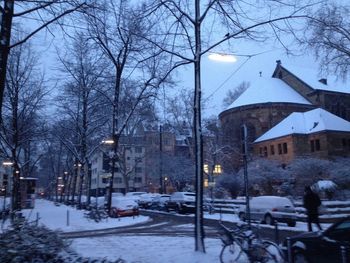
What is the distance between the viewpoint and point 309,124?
6406 centimetres

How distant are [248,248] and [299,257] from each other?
1.19 m

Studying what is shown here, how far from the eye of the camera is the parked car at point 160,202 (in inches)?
1848

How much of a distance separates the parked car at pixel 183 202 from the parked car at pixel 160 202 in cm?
311

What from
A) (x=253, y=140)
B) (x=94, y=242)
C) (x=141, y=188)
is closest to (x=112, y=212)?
(x=94, y=242)

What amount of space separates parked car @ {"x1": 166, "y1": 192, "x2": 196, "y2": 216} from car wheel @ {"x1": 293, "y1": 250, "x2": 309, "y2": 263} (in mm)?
28331

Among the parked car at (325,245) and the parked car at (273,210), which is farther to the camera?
the parked car at (273,210)

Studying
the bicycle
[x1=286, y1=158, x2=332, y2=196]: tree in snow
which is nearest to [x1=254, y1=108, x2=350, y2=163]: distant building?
[x1=286, y1=158, x2=332, y2=196]: tree in snow

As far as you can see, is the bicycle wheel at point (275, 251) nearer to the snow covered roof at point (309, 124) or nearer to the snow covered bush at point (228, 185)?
the snow covered bush at point (228, 185)

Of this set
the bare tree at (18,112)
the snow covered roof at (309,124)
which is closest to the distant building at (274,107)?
the snow covered roof at (309,124)

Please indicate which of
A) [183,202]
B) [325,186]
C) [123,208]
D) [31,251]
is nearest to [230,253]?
[31,251]

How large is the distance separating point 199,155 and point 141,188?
95459 mm

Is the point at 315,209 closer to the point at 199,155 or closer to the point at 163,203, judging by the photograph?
the point at 199,155

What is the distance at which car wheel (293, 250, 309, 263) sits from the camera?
10045 millimetres

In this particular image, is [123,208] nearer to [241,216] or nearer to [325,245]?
[241,216]
